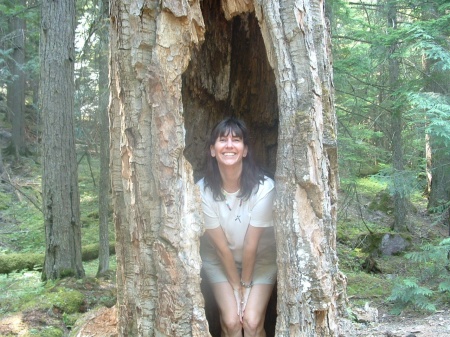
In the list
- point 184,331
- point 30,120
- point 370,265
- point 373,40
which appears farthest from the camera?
point 30,120

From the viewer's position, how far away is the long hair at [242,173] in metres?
3.46

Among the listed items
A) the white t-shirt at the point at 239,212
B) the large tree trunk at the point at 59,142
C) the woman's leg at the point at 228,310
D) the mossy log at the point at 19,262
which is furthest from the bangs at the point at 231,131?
the mossy log at the point at 19,262

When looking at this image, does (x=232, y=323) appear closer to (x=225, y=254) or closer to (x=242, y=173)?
(x=225, y=254)

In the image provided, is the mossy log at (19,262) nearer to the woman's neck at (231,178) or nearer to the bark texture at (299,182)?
the woman's neck at (231,178)

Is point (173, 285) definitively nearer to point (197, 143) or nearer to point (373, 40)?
point (197, 143)

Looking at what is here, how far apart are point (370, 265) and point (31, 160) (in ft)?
40.3

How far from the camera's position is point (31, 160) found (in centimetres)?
1633

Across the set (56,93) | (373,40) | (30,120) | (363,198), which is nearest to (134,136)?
(56,93)

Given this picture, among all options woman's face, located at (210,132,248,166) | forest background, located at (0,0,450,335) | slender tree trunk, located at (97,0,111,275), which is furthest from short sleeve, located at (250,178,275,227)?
slender tree trunk, located at (97,0,111,275)

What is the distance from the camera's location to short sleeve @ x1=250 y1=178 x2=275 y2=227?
3406 mm

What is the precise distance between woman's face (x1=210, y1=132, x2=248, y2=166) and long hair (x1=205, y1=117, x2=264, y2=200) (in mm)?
30

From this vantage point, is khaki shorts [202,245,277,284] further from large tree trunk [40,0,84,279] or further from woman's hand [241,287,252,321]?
large tree trunk [40,0,84,279]

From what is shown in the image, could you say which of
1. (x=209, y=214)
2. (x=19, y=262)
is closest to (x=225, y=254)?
(x=209, y=214)

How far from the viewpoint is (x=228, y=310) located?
3551 mm
